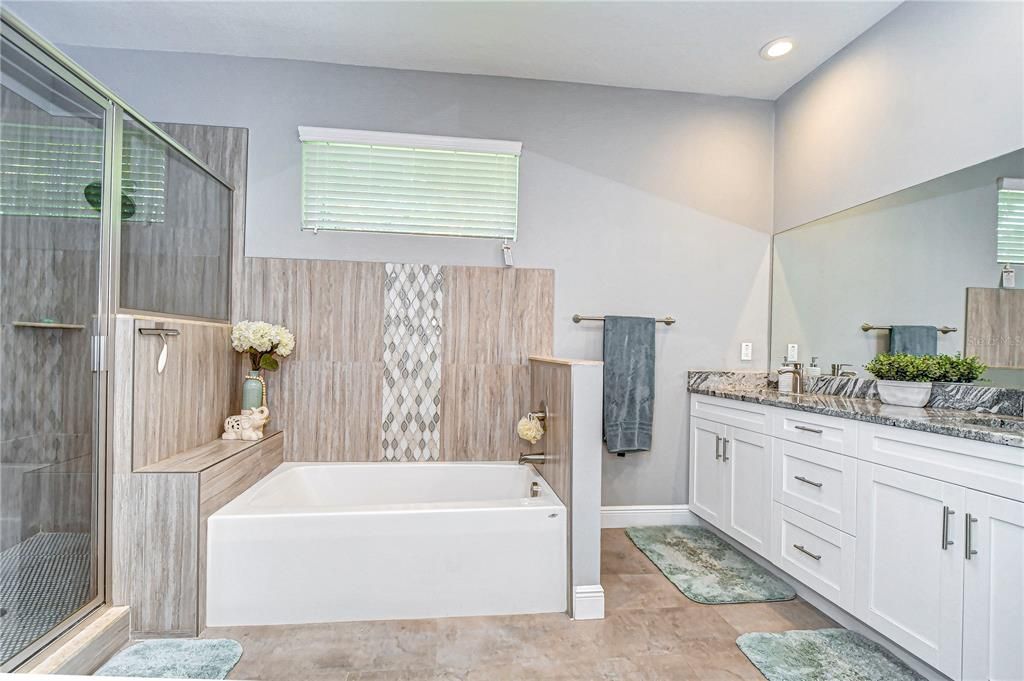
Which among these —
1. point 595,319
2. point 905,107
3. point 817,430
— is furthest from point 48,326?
point 905,107

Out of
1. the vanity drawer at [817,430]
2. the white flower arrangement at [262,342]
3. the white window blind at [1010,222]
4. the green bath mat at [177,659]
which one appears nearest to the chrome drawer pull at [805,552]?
the vanity drawer at [817,430]

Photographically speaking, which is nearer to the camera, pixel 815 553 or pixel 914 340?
pixel 815 553

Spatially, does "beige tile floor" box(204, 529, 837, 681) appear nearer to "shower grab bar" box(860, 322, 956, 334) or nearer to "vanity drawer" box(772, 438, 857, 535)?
"vanity drawer" box(772, 438, 857, 535)

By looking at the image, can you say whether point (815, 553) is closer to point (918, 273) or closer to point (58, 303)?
point (918, 273)

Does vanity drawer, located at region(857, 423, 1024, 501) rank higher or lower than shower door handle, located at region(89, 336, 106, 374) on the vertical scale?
lower

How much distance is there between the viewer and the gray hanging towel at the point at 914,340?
2186 mm

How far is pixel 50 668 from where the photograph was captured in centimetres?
Result: 147

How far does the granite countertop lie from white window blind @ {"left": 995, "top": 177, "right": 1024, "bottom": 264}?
610 millimetres

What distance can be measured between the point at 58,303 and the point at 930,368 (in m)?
3.20

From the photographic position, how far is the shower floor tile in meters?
1.44

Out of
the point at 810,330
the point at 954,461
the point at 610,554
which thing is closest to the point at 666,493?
the point at 610,554

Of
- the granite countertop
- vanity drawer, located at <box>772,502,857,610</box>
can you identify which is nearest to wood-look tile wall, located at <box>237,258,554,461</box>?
the granite countertop

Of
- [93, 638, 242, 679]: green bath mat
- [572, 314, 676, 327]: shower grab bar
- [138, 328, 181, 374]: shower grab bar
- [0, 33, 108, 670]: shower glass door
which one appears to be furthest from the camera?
[572, 314, 676, 327]: shower grab bar

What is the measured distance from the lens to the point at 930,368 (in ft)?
6.87
